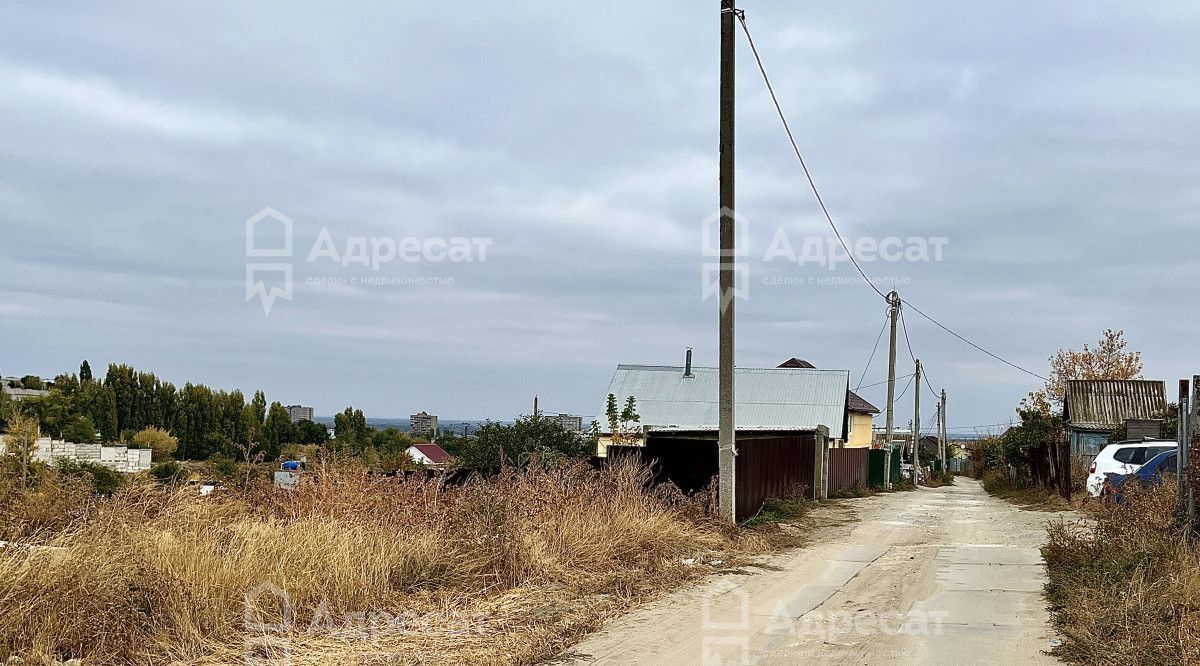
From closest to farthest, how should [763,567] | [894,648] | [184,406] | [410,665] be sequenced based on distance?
[410,665] < [894,648] < [763,567] < [184,406]

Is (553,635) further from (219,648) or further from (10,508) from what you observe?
(10,508)

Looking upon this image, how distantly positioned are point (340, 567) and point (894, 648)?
4.26 meters

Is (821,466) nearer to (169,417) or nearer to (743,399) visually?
(743,399)

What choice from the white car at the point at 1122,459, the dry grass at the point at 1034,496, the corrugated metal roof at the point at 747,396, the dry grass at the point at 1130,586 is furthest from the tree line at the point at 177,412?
the dry grass at the point at 1130,586

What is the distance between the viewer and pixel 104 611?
6555 mm

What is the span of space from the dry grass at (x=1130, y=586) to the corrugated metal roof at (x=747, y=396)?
31350 millimetres

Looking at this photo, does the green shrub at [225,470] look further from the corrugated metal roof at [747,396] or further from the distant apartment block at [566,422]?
the corrugated metal roof at [747,396]

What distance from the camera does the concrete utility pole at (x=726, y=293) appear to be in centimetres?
1438

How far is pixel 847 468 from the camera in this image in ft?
99.3

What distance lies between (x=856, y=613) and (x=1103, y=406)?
38.5 metres

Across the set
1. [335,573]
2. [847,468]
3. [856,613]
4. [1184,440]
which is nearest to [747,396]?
[847,468]

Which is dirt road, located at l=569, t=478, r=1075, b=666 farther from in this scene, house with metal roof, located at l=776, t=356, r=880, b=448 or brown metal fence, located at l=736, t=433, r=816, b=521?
house with metal roof, located at l=776, t=356, r=880, b=448

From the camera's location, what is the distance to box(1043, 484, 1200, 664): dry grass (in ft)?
22.3

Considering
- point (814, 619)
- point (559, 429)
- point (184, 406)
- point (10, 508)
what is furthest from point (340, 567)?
point (184, 406)
